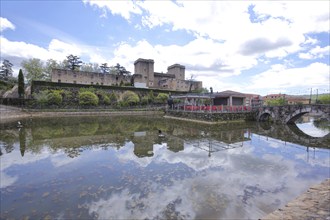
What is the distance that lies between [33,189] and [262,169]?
7.97 metres

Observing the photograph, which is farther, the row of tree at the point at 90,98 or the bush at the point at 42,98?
the row of tree at the point at 90,98

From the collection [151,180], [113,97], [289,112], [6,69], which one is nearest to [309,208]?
[151,180]

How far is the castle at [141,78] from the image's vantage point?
152 ft

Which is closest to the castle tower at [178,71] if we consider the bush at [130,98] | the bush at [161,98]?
the bush at [161,98]

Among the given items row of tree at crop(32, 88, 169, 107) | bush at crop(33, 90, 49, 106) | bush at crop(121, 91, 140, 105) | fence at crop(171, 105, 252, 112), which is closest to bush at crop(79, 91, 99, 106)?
row of tree at crop(32, 88, 169, 107)

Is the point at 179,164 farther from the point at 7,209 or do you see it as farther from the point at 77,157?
the point at 7,209

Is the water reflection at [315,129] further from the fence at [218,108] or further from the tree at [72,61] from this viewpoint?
the tree at [72,61]

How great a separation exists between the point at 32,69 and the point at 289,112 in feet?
182

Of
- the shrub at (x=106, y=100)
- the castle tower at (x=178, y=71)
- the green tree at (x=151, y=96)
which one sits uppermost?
the castle tower at (x=178, y=71)

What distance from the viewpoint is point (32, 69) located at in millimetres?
48375


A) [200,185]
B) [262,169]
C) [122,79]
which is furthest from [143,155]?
[122,79]

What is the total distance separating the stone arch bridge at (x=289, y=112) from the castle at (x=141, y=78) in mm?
34396

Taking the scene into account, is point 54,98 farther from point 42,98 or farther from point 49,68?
point 49,68

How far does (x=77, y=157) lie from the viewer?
28.5 feet
